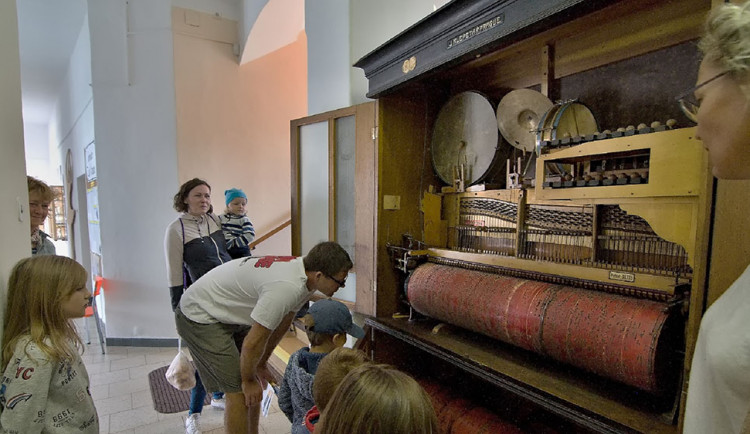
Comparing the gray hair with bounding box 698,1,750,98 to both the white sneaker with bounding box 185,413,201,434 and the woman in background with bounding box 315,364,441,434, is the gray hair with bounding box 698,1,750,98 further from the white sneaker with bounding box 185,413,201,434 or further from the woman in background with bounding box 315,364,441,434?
the white sneaker with bounding box 185,413,201,434

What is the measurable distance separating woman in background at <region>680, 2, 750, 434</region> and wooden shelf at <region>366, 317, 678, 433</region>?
417 mm

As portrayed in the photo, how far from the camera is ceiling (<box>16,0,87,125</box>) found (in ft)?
14.8

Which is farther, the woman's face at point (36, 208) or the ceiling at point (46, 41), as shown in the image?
the ceiling at point (46, 41)

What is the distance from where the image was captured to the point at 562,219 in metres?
1.67

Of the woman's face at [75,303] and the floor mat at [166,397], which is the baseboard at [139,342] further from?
the woman's face at [75,303]

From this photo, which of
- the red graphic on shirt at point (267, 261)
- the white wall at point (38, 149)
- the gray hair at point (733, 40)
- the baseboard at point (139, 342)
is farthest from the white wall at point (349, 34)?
the white wall at point (38, 149)

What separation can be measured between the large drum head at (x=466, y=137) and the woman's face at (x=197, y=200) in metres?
1.62

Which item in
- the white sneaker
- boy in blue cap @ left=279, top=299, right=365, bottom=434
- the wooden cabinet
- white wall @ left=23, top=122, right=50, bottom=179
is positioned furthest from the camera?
white wall @ left=23, top=122, right=50, bottom=179

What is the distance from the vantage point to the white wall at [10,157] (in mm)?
1290

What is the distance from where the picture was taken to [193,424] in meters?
2.50

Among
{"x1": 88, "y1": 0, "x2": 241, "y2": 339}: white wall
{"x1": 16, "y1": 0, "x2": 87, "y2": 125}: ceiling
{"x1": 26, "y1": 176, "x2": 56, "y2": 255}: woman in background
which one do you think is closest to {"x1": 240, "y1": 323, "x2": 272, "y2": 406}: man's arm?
{"x1": 26, "y1": 176, "x2": 56, "y2": 255}: woman in background

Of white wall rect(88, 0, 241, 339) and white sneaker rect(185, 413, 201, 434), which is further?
white wall rect(88, 0, 241, 339)

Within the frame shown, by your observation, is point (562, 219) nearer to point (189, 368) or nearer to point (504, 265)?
point (504, 265)

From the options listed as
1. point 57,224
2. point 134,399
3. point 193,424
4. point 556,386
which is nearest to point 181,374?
point 193,424
